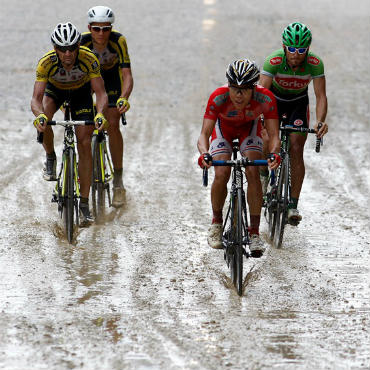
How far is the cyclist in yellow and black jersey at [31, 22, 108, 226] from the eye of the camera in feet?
27.6

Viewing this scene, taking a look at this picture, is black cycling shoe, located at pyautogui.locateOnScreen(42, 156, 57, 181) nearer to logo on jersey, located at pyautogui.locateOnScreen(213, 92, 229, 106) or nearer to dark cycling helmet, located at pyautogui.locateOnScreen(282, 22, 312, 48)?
logo on jersey, located at pyautogui.locateOnScreen(213, 92, 229, 106)

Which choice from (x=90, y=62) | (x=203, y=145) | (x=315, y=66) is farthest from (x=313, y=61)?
(x=90, y=62)

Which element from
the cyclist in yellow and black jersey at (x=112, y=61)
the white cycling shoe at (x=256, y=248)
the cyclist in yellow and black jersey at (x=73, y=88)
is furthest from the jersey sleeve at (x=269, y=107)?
the cyclist in yellow and black jersey at (x=112, y=61)

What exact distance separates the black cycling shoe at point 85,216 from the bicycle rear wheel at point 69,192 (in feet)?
0.80

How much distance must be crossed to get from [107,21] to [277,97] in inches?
86.7

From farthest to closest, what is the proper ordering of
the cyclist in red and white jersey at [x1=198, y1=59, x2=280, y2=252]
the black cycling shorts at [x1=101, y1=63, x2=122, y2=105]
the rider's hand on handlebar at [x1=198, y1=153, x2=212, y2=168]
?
the black cycling shorts at [x1=101, y1=63, x2=122, y2=105] < the cyclist in red and white jersey at [x1=198, y1=59, x2=280, y2=252] < the rider's hand on handlebar at [x1=198, y1=153, x2=212, y2=168]

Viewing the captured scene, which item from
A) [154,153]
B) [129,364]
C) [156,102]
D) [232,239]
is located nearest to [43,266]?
[232,239]

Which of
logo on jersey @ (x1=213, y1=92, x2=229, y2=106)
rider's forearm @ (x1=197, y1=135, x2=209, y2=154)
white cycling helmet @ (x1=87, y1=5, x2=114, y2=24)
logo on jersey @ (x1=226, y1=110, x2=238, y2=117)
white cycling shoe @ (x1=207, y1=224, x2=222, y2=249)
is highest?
white cycling helmet @ (x1=87, y1=5, x2=114, y2=24)

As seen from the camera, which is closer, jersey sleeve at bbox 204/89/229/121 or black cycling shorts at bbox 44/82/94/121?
jersey sleeve at bbox 204/89/229/121

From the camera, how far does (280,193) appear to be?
28.6ft

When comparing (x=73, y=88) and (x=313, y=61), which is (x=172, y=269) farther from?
(x=313, y=61)

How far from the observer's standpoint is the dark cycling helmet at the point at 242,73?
23.2 feet

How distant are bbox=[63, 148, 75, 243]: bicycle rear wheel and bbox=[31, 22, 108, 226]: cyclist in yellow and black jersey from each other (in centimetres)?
27

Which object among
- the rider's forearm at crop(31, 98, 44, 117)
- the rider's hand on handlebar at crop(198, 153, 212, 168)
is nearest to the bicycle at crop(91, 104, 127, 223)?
the rider's forearm at crop(31, 98, 44, 117)
